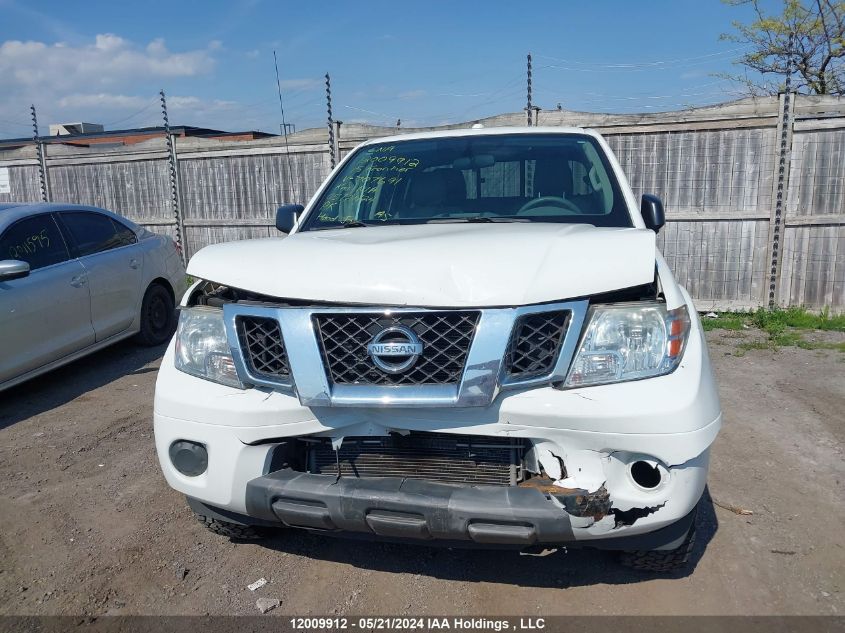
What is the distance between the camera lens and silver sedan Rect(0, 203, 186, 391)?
4941 millimetres

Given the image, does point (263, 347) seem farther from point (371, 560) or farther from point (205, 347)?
point (371, 560)

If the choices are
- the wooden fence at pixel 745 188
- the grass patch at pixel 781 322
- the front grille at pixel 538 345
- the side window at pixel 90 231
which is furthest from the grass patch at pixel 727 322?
the side window at pixel 90 231

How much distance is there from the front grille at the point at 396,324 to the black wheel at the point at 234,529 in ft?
3.45

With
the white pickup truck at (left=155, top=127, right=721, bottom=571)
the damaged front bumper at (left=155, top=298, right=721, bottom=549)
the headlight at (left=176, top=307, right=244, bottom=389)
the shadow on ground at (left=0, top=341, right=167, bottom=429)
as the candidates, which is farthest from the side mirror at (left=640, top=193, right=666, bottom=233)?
the shadow on ground at (left=0, top=341, right=167, bottom=429)

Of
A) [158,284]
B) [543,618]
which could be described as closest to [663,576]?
[543,618]

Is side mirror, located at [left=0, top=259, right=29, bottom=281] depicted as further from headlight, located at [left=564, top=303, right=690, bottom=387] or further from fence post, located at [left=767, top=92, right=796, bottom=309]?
fence post, located at [left=767, top=92, right=796, bottom=309]

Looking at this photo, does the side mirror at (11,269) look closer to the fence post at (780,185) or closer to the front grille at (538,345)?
the front grille at (538,345)

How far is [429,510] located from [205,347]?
3.47 feet

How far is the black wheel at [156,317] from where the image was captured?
661cm

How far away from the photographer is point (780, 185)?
297 inches

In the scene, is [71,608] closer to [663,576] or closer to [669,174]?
[663,576]

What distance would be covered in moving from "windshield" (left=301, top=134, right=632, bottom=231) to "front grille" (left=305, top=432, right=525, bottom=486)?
4.27ft

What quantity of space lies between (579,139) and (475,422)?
2228 mm

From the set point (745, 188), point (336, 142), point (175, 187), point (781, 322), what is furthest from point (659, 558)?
point (175, 187)
